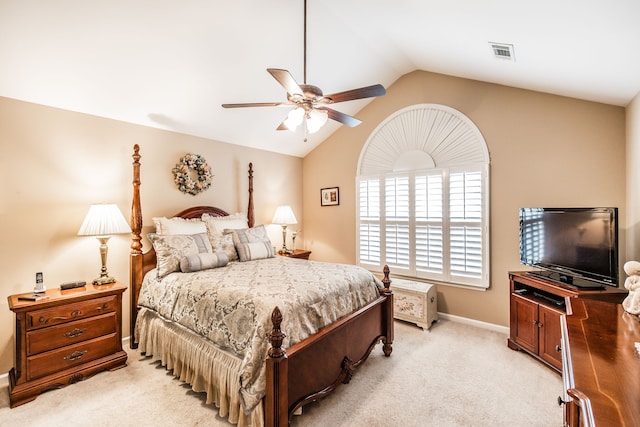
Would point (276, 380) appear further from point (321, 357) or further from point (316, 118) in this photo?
point (316, 118)

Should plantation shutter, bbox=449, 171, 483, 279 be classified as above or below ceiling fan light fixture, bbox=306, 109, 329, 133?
below

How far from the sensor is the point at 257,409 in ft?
5.88

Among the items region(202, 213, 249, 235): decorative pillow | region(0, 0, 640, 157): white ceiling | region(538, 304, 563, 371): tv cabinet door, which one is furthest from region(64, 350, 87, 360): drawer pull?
region(538, 304, 563, 371): tv cabinet door

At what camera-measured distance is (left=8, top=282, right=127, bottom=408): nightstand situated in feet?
7.52

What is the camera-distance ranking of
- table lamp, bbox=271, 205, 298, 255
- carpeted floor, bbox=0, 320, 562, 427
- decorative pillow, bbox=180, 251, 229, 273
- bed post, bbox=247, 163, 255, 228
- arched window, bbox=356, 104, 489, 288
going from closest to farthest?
carpeted floor, bbox=0, 320, 562, 427 → decorative pillow, bbox=180, 251, 229, 273 → arched window, bbox=356, 104, 489, 288 → bed post, bbox=247, 163, 255, 228 → table lamp, bbox=271, 205, 298, 255

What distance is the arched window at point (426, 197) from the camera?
370 cm

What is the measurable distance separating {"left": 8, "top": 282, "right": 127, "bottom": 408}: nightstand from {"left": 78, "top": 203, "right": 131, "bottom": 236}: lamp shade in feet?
1.73

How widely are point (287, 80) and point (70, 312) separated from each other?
2665mm

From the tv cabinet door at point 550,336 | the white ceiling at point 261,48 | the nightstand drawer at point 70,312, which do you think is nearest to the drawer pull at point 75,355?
the nightstand drawer at point 70,312

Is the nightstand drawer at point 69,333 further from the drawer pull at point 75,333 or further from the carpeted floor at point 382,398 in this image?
the carpeted floor at point 382,398

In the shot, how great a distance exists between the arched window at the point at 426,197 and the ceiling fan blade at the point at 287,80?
2502mm

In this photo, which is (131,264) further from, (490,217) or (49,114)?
(490,217)

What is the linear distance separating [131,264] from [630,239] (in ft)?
16.1

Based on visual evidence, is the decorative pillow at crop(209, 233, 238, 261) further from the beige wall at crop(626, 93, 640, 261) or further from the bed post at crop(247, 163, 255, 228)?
the beige wall at crop(626, 93, 640, 261)
